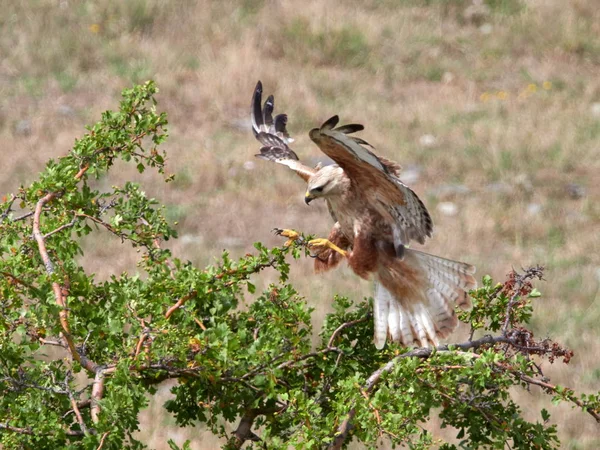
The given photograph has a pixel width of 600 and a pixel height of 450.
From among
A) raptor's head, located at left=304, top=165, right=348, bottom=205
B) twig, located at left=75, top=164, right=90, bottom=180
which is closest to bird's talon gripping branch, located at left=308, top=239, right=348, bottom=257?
raptor's head, located at left=304, top=165, right=348, bottom=205

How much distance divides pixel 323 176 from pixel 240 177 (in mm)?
7538

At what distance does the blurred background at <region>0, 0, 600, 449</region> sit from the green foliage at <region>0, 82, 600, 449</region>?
4.05m

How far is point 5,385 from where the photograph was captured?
3816 mm

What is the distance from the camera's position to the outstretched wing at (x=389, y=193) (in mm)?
5309

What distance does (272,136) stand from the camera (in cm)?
644

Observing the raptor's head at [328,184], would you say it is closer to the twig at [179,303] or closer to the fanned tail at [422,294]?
the fanned tail at [422,294]

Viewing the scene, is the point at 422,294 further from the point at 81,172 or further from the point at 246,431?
the point at 81,172

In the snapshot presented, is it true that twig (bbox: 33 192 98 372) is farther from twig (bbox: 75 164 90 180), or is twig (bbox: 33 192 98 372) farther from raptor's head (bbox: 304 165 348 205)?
raptor's head (bbox: 304 165 348 205)

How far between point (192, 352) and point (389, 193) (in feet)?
7.12

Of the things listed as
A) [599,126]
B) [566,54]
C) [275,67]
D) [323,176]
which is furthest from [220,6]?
[323,176]

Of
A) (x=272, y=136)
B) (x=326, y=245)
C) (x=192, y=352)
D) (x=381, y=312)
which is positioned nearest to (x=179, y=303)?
(x=192, y=352)

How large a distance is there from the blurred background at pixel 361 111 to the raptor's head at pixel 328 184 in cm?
303

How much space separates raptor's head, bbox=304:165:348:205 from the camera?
226 inches

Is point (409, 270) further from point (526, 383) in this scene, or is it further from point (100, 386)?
point (100, 386)
